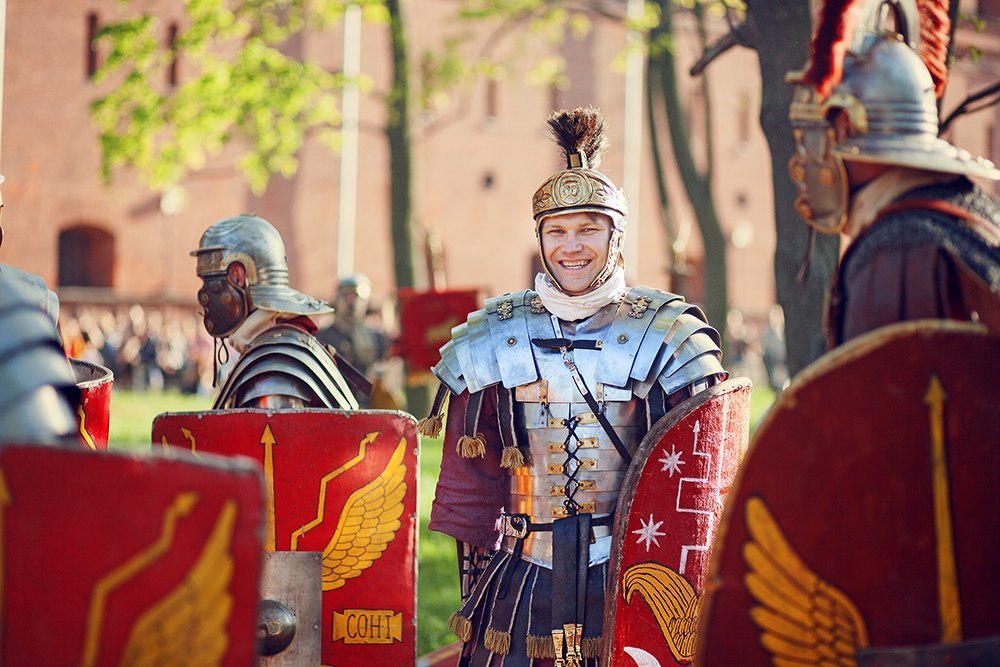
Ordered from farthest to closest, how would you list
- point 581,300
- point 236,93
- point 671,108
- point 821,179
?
point 236,93, point 671,108, point 581,300, point 821,179

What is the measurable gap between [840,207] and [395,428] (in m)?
1.44

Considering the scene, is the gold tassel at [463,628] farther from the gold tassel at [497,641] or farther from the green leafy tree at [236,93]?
the green leafy tree at [236,93]

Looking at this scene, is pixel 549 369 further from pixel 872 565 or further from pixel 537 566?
pixel 872 565

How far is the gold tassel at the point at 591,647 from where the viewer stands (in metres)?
3.55

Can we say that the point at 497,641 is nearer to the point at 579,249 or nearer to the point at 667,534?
the point at 667,534

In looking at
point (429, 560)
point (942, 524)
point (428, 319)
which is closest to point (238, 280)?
point (942, 524)

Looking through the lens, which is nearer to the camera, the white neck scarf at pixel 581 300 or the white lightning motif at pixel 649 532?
the white lightning motif at pixel 649 532

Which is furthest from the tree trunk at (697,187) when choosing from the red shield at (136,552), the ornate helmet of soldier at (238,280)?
the red shield at (136,552)

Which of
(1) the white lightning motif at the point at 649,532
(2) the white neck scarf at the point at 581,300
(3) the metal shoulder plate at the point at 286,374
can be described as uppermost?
(2) the white neck scarf at the point at 581,300

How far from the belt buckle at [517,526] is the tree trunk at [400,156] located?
863 cm

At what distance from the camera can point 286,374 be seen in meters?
3.97

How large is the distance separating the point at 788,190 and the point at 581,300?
8.26 feet

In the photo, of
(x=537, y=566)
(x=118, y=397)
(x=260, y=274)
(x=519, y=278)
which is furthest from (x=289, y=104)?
(x=519, y=278)

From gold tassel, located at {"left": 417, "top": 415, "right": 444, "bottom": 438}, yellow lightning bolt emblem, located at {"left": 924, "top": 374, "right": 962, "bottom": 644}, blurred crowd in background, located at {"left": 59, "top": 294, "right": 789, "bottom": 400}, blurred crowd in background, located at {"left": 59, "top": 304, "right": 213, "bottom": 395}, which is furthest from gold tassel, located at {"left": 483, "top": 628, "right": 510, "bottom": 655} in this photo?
blurred crowd in background, located at {"left": 59, "top": 304, "right": 213, "bottom": 395}
